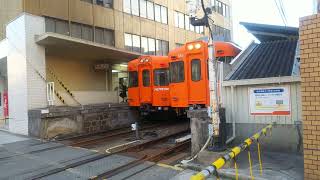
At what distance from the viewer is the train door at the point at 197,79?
13.5m

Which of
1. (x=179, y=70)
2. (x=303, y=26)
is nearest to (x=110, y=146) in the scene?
(x=179, y=70)

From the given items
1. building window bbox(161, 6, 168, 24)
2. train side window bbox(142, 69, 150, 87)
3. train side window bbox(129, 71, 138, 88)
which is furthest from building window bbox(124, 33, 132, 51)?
train side window bbox(142, 69, 150, 87)

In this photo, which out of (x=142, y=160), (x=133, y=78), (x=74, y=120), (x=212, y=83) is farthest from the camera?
(x=133, y=78)

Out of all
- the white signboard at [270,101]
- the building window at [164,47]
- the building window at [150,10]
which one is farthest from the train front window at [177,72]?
the building window at [164,47]

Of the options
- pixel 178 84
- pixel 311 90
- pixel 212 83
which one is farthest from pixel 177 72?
pixel 311 90

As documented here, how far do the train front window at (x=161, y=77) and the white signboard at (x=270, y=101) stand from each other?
8.20 meters

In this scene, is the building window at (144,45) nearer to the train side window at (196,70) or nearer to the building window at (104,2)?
the building window at (104,2)

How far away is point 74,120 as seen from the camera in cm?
1580

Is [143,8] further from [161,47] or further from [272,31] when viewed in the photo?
[272,31]

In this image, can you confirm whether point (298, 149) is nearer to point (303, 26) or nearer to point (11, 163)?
point (303, 26)

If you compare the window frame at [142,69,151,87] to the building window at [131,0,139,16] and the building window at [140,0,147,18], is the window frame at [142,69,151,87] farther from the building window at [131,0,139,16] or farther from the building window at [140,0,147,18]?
the building window at [140,0,147,18]

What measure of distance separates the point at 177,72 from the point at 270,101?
640 centimetres

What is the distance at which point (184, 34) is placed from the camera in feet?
111

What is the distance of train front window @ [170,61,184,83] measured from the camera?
14653 mm
